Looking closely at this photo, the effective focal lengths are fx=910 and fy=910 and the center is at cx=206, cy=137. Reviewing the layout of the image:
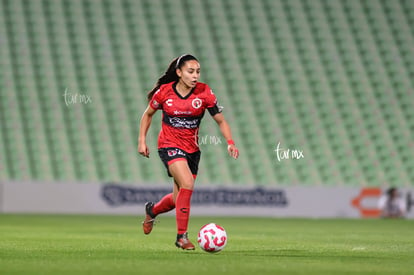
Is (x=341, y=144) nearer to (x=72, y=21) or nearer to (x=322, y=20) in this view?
(x=322, y=20)

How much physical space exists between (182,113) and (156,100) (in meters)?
0.34

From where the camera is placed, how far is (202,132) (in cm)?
2436

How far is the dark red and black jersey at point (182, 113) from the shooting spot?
8977 millimetres

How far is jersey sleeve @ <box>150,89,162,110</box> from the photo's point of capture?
912 cm

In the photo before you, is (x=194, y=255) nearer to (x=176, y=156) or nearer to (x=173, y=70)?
(x=176, y=156)

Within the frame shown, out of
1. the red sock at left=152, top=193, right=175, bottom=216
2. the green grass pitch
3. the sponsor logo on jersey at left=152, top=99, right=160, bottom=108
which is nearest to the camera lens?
the green grass pitch

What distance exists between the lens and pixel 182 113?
898 cm

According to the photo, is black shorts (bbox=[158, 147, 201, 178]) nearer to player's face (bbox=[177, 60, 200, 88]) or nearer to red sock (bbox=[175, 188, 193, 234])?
red sock (bbox=[175, 188, 193, 234])

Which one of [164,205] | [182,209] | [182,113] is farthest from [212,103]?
[164,205]

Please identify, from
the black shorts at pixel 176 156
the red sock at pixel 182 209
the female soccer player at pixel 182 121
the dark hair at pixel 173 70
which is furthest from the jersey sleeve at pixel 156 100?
the red sock at pixel 182 209

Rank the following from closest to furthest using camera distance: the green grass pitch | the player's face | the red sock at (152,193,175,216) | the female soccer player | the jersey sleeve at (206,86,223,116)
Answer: the green grass pitch < the female soccer player < the player's face < the jersey sleeve at (206,86,223,116) < the red sock at (152,193,175,216)

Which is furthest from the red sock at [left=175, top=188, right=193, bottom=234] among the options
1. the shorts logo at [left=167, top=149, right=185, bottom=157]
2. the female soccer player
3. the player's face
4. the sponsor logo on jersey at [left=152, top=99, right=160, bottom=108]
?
the player's face

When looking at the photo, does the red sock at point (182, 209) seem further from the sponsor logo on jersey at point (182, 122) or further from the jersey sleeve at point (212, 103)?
the jersey sleeve at point (212, 103)

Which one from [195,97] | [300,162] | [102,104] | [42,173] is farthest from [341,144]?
[195,97]
